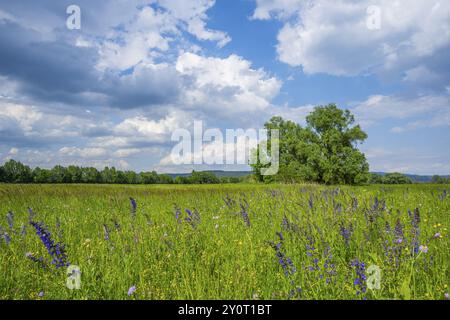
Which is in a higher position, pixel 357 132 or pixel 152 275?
pixel 357 132

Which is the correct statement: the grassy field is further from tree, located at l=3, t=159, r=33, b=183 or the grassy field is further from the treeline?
tree, located at l=3, t=159, r=33, b=183

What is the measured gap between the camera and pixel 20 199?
974 centimetres

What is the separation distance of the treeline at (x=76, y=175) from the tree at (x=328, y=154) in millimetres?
42170

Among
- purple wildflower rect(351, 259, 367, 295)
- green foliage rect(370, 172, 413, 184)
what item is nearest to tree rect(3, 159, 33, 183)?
purple wildflower rect(351, 259, 367, 295)

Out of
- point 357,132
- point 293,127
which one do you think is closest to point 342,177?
point 357,132

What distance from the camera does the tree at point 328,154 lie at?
4409 centimetres

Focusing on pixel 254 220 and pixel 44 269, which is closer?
pixel 44 269

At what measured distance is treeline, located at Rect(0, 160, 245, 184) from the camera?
8681cm

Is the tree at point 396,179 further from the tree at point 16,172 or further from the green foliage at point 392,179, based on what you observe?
the tree at point 16,172
